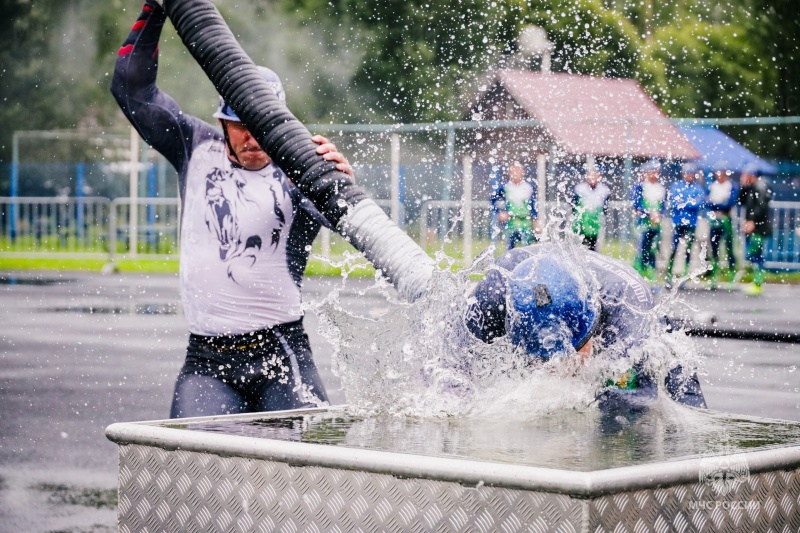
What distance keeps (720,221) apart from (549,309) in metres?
16.4

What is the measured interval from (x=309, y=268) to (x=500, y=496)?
19.2 m

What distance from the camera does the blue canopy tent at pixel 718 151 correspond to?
867 inches

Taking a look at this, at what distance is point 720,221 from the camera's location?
19.3 m

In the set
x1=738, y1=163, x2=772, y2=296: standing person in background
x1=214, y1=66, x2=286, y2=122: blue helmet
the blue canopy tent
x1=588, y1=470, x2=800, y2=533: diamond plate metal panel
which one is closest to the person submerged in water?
x1=588, y1=470, x2=800, y2=533: diamond plate metal panel

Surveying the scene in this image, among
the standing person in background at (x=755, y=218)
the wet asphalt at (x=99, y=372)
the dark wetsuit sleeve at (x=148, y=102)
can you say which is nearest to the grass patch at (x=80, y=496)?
the wet asphalt at (x=99, y=372)

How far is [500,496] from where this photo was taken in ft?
7.39

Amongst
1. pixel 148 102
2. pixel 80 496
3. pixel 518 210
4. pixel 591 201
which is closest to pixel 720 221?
pixel 591 201

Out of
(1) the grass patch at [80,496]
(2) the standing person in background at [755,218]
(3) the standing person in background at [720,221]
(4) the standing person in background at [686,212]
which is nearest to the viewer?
(1) the grass patch at [80,496]

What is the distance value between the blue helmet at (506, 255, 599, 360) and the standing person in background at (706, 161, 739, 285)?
15633 millimetres

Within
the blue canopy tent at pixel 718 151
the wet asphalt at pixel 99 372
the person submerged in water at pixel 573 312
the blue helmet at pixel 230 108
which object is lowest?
the wet asphalt at pixel 99 372

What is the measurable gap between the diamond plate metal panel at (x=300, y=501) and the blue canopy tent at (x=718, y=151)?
19608 mm

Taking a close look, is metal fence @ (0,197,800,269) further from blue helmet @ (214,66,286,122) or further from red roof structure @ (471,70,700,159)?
blue helmet @ (214,66,286,122)

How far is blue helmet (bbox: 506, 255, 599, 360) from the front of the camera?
11.7 ft

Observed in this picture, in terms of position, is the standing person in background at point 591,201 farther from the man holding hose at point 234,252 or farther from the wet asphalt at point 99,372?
the man holding hose at point 234,252
